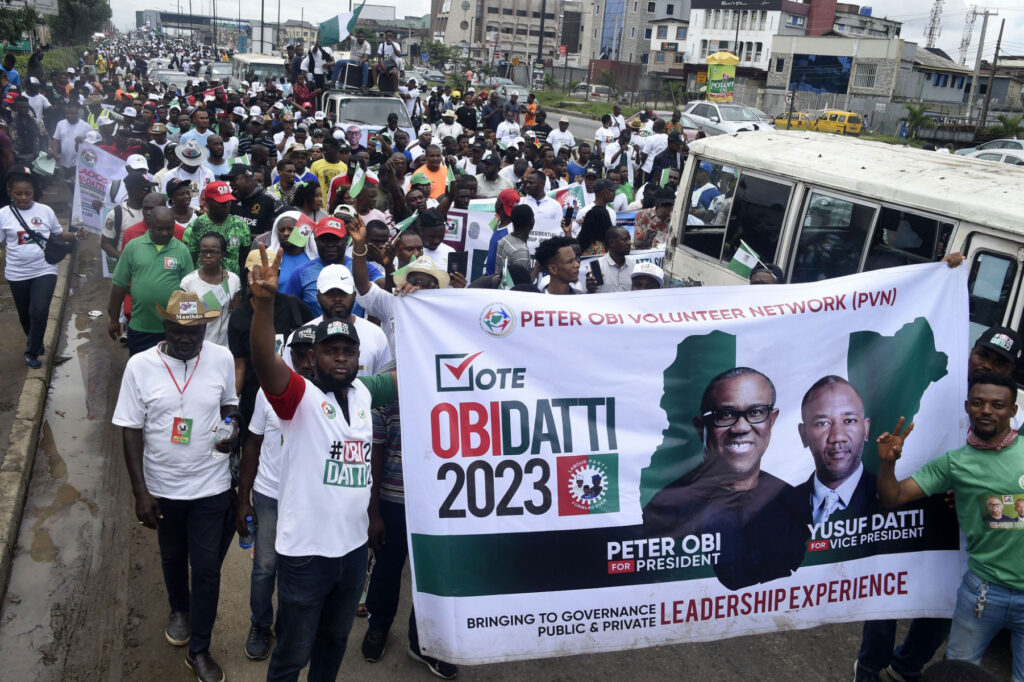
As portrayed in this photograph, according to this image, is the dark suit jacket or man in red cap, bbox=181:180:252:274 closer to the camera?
the dark suit jacket

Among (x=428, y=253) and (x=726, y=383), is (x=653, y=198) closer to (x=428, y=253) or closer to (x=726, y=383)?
(x=428, y=253)

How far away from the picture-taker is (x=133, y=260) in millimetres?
6332

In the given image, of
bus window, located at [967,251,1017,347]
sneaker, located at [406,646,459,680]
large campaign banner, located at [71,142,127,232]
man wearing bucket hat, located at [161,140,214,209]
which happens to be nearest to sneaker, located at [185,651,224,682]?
sneaker, located at [406,646,459,680]

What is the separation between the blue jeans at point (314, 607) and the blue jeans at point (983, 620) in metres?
2.49

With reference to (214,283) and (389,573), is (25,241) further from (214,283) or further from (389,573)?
(389,573)

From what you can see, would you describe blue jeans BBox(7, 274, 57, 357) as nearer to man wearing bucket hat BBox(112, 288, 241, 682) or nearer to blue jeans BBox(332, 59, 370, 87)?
man wearing bucket hat BBox(112, 288, 241, 682)

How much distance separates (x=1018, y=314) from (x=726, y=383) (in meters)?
1.98

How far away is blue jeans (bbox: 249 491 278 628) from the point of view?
4.24 metres

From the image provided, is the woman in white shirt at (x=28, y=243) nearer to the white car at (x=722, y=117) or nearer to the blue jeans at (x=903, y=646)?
the blue jeans at (x=903, y=646)

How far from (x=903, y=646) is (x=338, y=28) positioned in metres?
21.0

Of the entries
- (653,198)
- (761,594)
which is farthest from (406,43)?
(761,594)

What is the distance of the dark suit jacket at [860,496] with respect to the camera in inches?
160

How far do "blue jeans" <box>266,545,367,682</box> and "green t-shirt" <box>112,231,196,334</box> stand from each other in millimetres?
3194

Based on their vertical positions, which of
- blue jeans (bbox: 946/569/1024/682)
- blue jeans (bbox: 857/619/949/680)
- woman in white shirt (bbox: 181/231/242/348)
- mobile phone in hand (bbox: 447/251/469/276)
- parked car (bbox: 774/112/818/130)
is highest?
parked car (bbox: 774/112/818/130)
